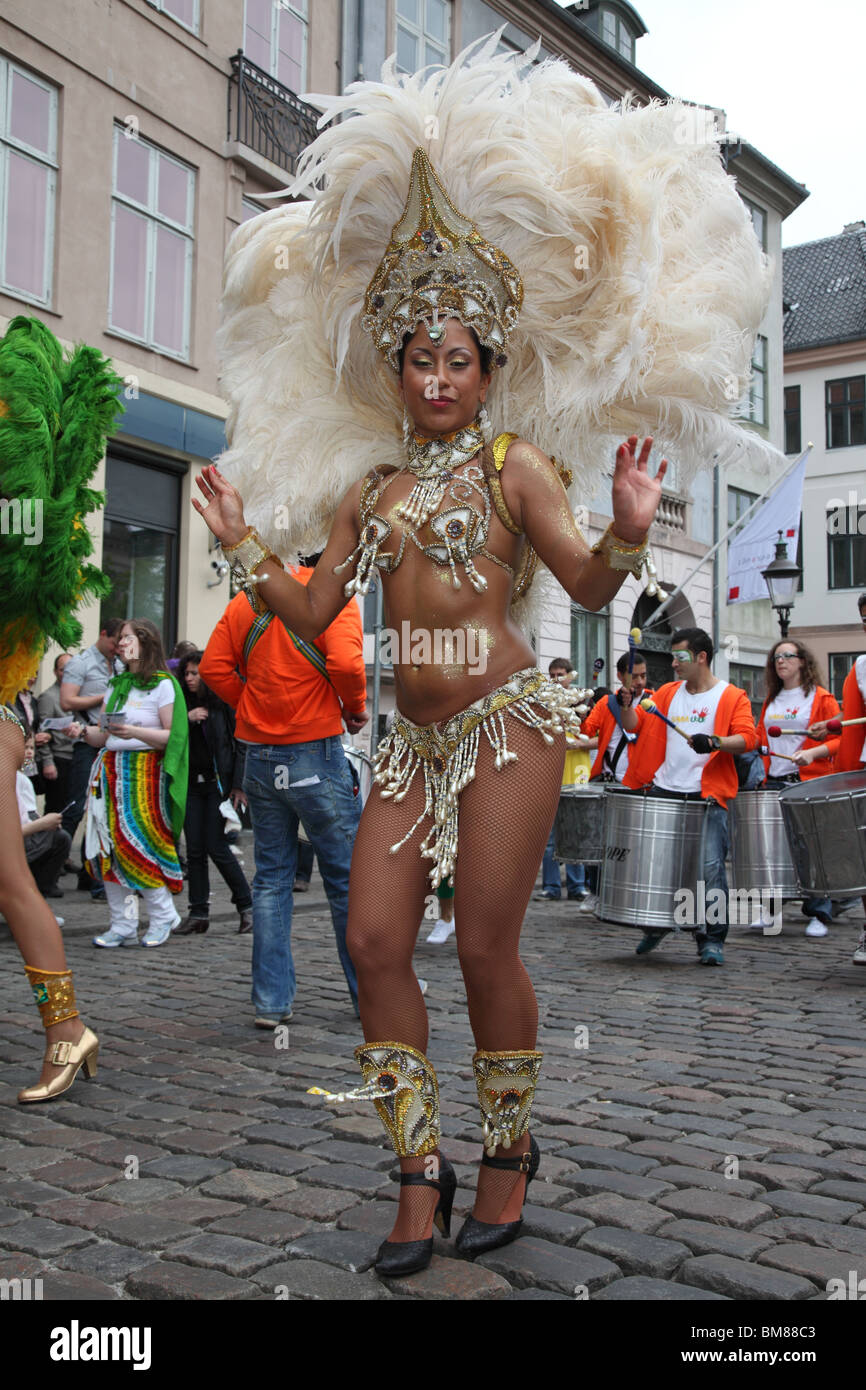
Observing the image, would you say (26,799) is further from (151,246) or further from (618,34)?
(618,34)

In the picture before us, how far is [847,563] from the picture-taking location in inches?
1331

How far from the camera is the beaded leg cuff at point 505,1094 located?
2799 millimetres

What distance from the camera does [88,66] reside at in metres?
13.5

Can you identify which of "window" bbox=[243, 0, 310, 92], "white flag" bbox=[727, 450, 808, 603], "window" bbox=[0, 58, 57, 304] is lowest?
"white flag" bbox=[727, 450, 808, 603]

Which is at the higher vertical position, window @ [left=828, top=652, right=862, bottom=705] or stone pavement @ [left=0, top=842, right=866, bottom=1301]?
window @ [left=828, top=652, right=862, bottom=705]

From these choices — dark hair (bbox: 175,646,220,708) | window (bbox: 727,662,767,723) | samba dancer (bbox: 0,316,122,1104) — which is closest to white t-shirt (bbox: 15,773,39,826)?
dark hair (bbox: 175,646,220,708)

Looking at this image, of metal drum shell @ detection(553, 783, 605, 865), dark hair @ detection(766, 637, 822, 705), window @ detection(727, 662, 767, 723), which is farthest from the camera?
window @ detection(727, 662, 767, 723)

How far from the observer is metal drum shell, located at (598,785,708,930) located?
6.93 meters

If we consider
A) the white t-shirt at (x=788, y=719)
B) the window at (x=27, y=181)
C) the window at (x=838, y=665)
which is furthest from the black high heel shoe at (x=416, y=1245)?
the window at (x=838, y=665)

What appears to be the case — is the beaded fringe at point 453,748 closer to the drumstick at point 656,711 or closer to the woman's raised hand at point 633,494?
the woman's raised hand at point 633,494

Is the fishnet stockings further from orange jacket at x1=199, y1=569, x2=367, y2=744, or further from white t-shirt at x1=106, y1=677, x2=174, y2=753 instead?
white t-shirt at x1=106, y1=677, x2=174, y2=753

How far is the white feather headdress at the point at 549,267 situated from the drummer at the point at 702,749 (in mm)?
4066

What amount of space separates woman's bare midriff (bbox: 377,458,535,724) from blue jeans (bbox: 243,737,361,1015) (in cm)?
217
